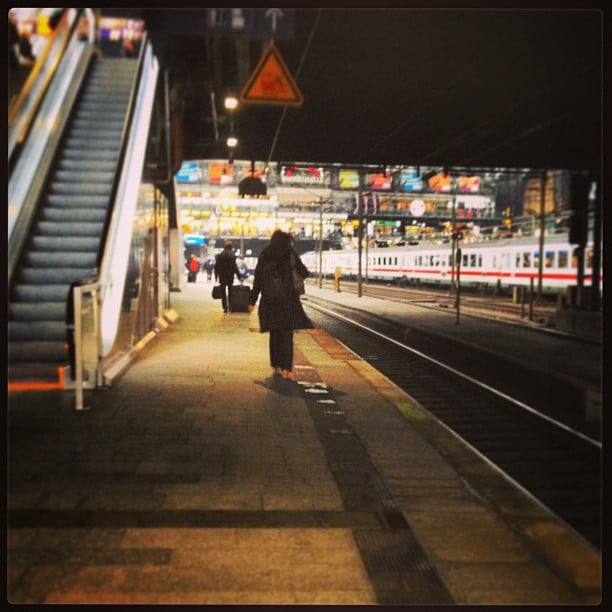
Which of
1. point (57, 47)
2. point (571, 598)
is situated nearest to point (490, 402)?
→ point (571, 598)

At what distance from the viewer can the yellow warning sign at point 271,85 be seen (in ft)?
20.5

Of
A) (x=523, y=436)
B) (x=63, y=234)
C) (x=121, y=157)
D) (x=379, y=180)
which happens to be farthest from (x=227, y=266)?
(x=379, y=180)

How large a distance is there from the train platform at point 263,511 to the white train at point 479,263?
8.16 m

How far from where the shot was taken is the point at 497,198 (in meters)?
52.1

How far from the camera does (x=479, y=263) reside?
34.3 meters

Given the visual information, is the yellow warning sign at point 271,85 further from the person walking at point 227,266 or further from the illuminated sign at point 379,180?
the illuminated sign at point 379,180

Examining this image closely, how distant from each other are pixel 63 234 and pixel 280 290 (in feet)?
10.1

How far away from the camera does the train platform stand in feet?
10.2

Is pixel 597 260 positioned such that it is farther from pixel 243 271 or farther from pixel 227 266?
pixel 243 271

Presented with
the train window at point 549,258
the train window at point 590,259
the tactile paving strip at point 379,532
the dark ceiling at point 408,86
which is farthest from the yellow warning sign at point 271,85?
the train window at point 549,258

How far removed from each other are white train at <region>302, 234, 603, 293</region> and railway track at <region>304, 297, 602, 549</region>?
13.5 feet

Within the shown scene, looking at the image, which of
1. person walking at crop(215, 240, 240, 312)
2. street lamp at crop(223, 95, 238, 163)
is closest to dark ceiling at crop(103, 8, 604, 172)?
street lamp at crop(223, 95, 238, 163)

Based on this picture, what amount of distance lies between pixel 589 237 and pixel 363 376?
255 inches

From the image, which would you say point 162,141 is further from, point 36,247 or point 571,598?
point 571,598
